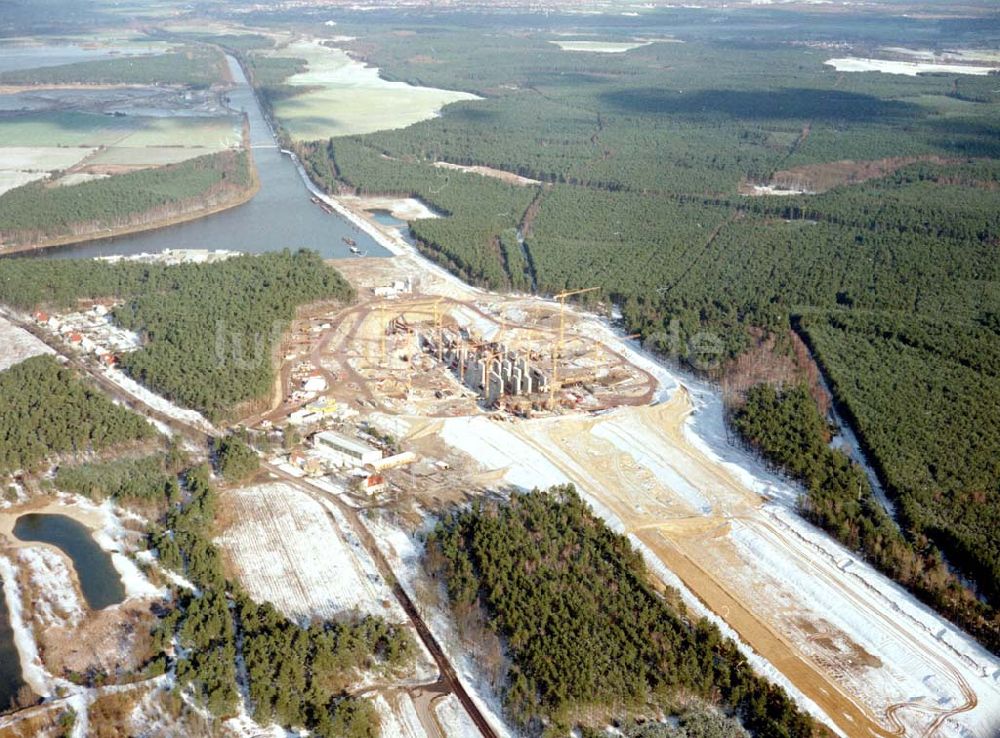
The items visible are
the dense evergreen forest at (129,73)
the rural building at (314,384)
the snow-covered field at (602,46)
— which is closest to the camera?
the rural building at (314,384)

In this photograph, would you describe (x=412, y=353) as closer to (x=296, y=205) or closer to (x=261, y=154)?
(x=296, y=205)

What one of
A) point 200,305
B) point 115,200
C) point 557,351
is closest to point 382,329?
point 200,305

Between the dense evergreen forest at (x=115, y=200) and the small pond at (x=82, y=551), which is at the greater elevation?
the dense evergreen forest at (x=115, y=200)

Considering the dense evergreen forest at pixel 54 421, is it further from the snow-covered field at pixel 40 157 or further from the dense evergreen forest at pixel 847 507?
the snow-covered field at pixel 40 157

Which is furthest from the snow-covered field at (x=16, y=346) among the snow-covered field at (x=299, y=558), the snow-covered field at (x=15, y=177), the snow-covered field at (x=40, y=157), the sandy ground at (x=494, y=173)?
the sandy ground at (x=494, y=173)

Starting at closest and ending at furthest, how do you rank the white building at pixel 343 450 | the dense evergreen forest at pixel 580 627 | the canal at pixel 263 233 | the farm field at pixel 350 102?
the dense evergreen forest at pixel 580 627 → the white building at pixel 343 450 → the canal at pixel 263 233 → the farm field at pixel 350 102

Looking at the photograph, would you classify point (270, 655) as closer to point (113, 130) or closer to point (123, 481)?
point (123, 481)

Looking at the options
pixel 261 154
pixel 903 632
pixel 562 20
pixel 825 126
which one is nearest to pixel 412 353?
pixel 903 632
